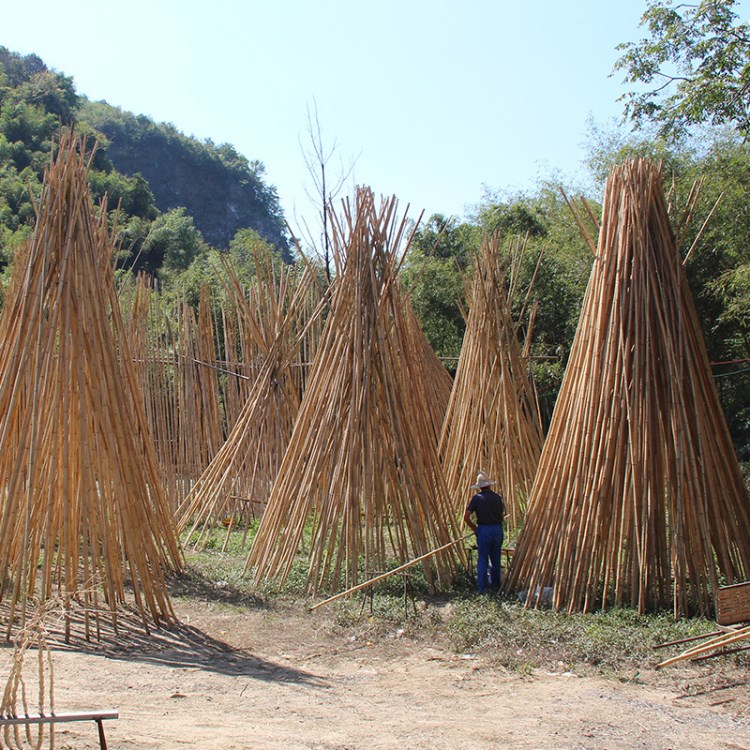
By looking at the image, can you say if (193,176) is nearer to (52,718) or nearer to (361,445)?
(361,445)

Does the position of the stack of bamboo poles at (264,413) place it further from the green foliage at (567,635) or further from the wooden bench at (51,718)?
the wooden bench at (51,718)

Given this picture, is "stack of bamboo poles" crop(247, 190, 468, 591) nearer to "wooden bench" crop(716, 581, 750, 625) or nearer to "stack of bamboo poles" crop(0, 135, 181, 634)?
"stack of bamboo poles" crop(0, 135, 181, 634)

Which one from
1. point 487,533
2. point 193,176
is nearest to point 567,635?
point 487,533

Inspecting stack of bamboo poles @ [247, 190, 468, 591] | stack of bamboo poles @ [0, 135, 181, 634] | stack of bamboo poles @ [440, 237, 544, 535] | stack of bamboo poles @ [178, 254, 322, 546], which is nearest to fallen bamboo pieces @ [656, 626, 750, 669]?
stack of bamboo poles @ [247, 190, 468, 591]

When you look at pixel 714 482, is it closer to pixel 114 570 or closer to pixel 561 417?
pixel 561 417

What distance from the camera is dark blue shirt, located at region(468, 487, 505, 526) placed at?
5.96m

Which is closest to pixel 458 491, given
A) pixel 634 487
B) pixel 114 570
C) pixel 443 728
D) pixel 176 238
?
pixel 634 487

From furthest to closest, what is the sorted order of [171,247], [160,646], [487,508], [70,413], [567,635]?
[171,247]
[487,508]
[70,413]
[567,635]
[160,646]

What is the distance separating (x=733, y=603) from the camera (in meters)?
3.73

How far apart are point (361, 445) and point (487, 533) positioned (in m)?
1.03

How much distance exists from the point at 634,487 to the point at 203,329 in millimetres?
5486

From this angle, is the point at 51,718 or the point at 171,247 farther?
the point at 171,247

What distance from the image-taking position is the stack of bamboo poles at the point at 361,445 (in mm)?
5867

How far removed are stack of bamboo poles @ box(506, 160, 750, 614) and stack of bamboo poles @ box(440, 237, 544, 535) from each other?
9.12 feet
